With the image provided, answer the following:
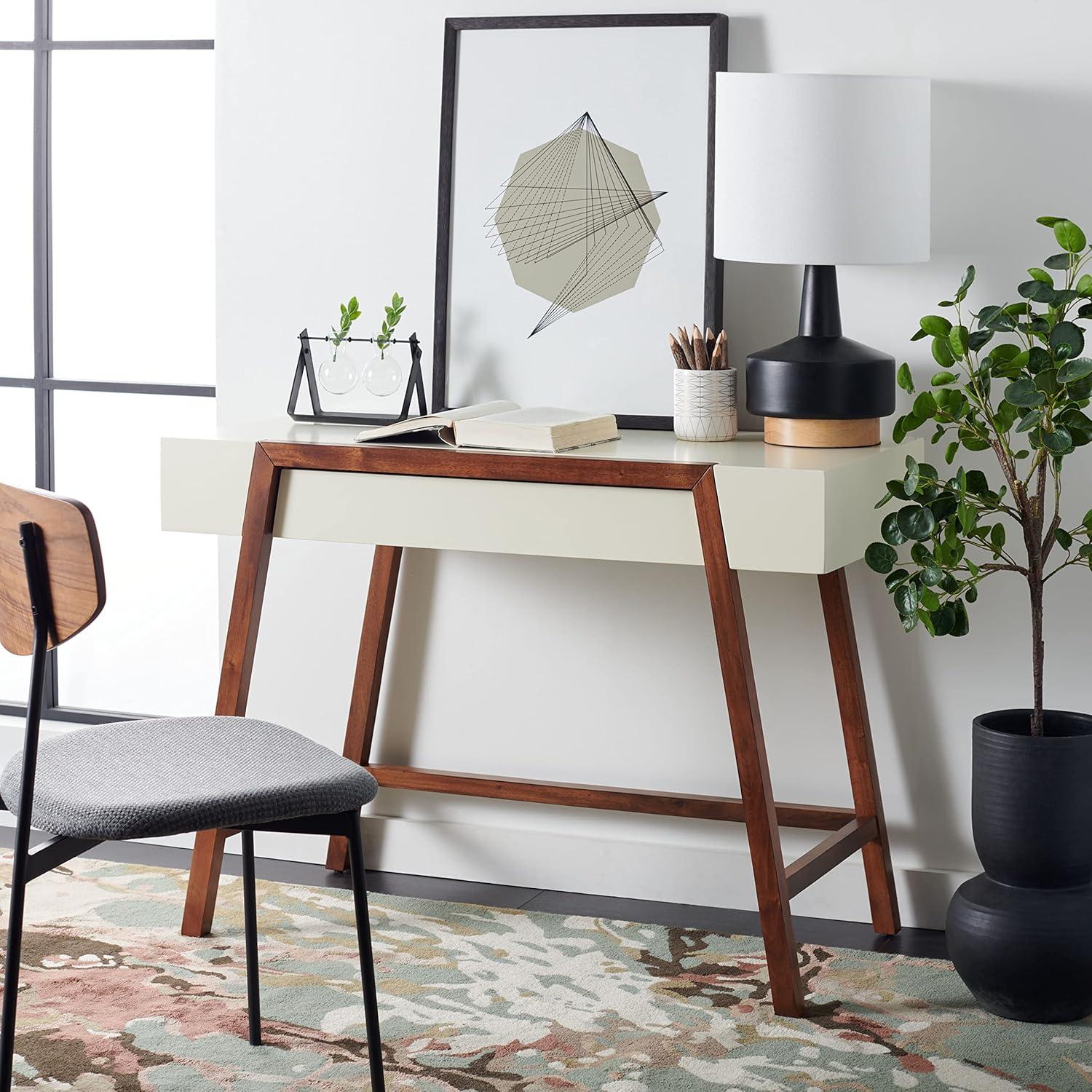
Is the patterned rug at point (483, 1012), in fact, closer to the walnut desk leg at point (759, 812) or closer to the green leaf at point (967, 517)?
the walnut desk leg at point (759, 812)

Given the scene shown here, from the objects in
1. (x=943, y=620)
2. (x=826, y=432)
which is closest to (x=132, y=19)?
(x=826, y=432)

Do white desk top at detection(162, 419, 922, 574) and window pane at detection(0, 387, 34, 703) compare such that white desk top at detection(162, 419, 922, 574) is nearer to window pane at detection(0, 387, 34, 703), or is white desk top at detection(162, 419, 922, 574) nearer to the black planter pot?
the black planter pot

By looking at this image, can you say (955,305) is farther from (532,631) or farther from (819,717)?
(532,631)

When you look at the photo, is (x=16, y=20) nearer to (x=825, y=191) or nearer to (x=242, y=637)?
(x=242, y=637)

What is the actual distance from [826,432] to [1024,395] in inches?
14.8

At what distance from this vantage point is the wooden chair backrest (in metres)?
1.89

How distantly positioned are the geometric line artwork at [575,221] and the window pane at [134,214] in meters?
0.94

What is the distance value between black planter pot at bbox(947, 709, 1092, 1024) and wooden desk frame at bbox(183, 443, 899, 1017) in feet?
1.03

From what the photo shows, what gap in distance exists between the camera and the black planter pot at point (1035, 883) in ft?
8.44

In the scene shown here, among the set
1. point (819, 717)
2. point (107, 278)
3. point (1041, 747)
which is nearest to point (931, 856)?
point (819, 717)

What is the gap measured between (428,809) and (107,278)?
1.52m

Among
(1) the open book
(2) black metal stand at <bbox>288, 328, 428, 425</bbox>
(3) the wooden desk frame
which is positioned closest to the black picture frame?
(2) black metal stand at <bbox>288, 328, 428, 425</bbox>

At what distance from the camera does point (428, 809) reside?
134 inches

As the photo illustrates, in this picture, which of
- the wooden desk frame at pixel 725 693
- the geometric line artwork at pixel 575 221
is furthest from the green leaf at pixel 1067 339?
the geometric line artwork at pixel 575 221
